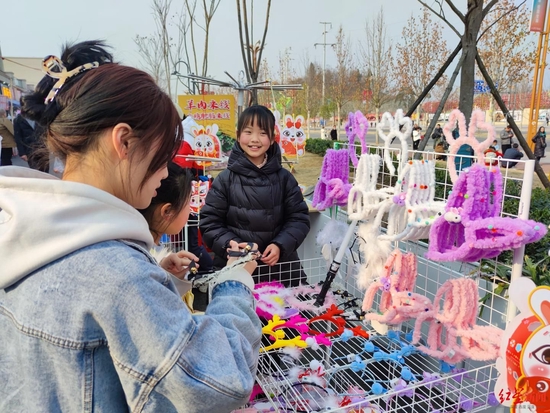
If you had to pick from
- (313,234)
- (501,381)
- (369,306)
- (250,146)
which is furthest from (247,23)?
(501,381)

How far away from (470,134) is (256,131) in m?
0.93

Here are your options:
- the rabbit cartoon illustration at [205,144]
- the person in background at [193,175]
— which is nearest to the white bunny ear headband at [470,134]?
the person in background at [193,175]

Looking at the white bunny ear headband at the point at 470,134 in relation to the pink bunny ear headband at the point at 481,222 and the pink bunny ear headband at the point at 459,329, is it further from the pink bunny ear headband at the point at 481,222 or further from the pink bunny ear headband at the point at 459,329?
the pink bunny ear headband at the point at 459,329

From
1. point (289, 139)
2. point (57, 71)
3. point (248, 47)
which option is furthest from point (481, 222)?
point (248, 47)

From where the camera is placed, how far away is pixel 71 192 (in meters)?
0.56

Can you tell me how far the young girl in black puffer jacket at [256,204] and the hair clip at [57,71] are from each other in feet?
3.58

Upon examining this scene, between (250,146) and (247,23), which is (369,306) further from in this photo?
(247,23)

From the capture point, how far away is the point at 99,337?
54 centimetres

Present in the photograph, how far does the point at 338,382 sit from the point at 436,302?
419 millimetres

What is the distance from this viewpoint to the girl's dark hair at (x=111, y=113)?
0.60 m

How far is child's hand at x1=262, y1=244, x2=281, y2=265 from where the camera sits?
1.68m

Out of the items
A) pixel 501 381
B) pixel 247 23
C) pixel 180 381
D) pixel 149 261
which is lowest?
pixel 501 381

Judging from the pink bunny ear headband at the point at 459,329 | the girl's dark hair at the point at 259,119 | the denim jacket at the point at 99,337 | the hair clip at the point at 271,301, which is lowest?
the hair clip at the point at 271,301

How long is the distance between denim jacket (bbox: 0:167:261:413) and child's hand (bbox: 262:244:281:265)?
3.57ft
